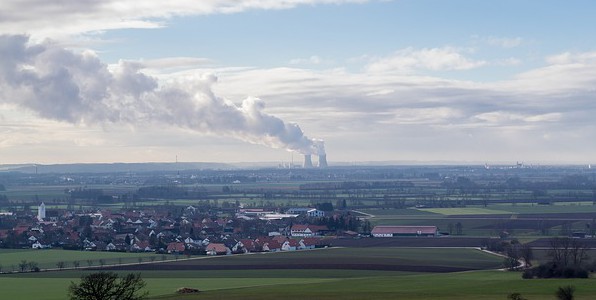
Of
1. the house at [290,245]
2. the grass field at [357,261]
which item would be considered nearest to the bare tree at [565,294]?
the grass field at [357,261]

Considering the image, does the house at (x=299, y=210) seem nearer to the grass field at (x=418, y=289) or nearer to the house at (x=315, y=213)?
the house at (x=315, y=213)

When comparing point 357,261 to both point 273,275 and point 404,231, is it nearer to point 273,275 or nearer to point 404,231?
point 273,275

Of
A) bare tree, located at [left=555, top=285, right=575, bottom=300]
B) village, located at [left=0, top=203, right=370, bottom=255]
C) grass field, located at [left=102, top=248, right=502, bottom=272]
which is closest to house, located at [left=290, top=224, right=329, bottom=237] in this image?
village, located at [left=0, top=203, right=370, bottom=255]

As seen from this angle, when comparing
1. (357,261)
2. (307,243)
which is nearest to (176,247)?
(307,243)

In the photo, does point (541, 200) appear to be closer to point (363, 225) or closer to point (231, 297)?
point (363, 225)

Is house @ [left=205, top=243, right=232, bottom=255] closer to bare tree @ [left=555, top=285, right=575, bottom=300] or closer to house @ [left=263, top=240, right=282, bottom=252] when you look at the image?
house @ [left=263, top=240, right=282, bottom=252]

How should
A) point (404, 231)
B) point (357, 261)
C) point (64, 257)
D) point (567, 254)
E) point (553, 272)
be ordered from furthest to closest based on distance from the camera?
1. point (404, 231)
2. point (64, 257)
3. point (357, 261)
4. point (567, 254)
5. point (553, 272)
